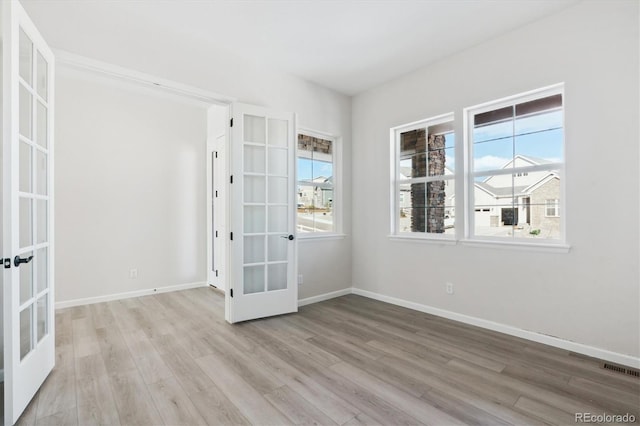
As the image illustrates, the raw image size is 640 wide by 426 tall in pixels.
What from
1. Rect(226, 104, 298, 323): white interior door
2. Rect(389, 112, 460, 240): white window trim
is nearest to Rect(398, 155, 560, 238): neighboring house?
Rect(389, 112, 460, 240): white window trim

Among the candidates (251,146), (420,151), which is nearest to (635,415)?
(420,151)

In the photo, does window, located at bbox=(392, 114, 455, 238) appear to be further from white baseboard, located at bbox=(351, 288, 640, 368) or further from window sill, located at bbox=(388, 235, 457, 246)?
white baseboard, located at bbox=(351, 288, 640, 368)

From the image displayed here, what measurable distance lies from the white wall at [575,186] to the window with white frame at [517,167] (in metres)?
0.14

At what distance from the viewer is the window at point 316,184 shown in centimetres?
431

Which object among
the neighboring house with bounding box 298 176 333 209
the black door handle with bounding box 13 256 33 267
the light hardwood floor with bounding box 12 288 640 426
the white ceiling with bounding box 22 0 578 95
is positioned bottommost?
the light hardwood floor with bounding box 12 288 640 426

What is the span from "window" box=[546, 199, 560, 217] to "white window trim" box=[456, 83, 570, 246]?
4 centimetres

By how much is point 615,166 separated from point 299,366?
299 centimetres

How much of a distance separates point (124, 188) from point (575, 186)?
5369 mm

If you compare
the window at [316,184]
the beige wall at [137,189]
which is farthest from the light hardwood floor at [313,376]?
the window at [316,184]

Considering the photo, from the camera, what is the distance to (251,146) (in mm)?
3568

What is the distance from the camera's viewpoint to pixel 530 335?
2.92m

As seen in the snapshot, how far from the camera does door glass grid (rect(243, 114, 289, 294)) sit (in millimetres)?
3533

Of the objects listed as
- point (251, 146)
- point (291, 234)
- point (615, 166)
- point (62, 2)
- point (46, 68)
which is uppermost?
point (62, 2)

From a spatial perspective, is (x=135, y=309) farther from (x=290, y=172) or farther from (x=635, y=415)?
(x=635, y=415)
